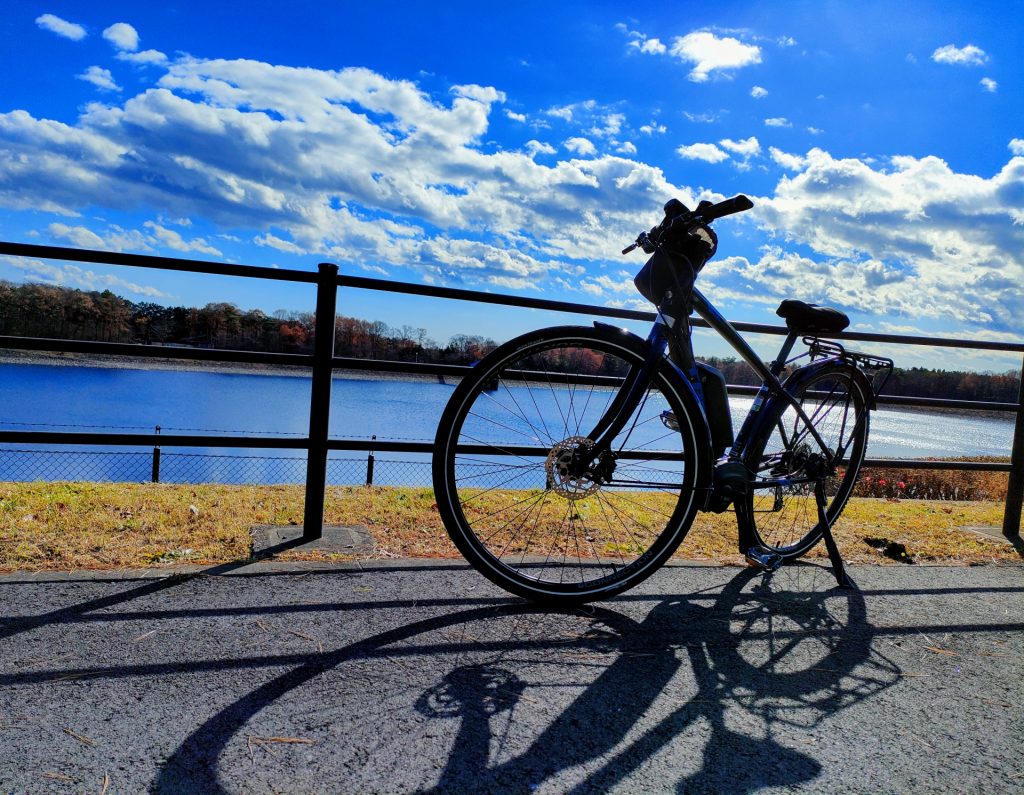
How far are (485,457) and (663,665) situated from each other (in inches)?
45.1

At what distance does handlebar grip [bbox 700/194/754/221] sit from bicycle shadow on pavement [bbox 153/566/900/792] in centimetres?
146

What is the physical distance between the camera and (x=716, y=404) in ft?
9.59

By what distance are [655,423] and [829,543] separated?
1138 mm

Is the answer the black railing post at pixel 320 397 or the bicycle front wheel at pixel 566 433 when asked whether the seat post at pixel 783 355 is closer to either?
the bicycle front wheel at pixel 566 433

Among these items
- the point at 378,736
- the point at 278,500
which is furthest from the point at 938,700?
the point at 278,500

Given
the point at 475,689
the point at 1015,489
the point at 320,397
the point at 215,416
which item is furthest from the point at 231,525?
the point at 215,416

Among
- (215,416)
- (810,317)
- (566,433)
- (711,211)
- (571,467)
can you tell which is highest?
(711,211)

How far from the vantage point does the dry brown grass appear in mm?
3145

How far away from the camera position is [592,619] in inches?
104

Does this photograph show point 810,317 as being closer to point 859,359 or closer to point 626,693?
point 859,359

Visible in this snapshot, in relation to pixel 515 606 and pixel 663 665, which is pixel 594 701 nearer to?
pixel 663 665

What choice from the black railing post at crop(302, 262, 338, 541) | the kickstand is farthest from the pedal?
the black railing post at crop(302, 262, 338, 541)

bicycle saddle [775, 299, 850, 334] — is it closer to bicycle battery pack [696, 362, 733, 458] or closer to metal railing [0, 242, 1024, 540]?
metal railing [0, 242, 1024, 540]

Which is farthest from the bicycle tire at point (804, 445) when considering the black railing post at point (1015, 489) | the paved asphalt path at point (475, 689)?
the black railing post at point (1015, 489)
